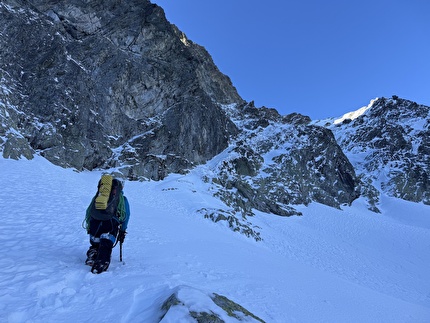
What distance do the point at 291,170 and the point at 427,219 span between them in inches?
935

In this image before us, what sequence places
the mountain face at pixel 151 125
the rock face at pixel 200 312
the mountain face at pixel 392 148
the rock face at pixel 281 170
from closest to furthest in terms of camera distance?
the rock face at pixel 200 312
the mountain face at pixel 151 125
the rock face at pixel 281 170
the mountain face at pixel 392 148

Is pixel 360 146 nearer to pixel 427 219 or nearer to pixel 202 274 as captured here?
pixel 427 219

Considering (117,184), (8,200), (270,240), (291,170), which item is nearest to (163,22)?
(291,170)

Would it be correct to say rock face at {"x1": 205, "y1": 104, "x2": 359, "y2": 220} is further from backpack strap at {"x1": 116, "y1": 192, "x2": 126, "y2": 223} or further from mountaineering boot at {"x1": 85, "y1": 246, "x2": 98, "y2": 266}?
mountaineering boot at {"x1": 85, "y1": 246, "x2": 98, "y2": 266}

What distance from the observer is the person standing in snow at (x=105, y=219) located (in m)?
5.40

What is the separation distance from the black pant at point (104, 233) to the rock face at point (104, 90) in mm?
24611

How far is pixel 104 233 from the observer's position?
557 cm

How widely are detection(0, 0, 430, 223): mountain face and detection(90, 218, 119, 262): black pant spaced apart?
1823 centimetres

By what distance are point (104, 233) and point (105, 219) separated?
0.91ft

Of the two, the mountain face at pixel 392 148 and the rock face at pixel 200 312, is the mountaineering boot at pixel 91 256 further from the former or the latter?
the mountain face at pixel 392 148

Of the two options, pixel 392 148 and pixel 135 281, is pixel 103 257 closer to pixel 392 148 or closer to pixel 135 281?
pixel 135 281

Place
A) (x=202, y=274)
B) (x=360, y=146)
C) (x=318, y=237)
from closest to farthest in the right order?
(x=202, y=274) → (x=318, y=237) → (x=360, y=146)

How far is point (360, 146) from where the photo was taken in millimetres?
74312

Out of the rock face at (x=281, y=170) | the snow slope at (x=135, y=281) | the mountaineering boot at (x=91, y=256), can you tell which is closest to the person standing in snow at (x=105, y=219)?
the mountaineering boot at (x=91, y=256)
